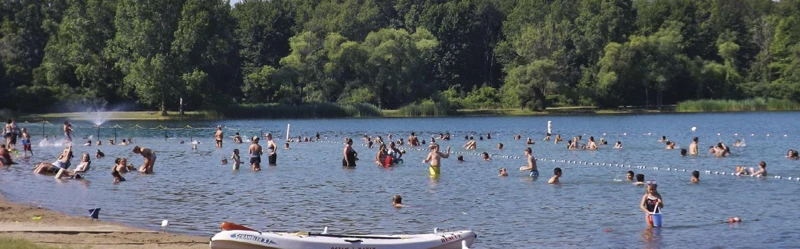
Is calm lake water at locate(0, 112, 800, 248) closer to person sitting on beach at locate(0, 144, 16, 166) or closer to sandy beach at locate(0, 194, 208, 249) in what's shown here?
person sitting on beach at locate(0, 144, 16, 166)

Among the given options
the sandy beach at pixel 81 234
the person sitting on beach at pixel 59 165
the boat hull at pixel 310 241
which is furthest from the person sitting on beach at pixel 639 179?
the person sitting on beach at pixel 59 165

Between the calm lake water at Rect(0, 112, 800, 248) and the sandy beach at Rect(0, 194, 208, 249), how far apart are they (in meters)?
1.25

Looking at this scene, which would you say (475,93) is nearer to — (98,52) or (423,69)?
(423,69)

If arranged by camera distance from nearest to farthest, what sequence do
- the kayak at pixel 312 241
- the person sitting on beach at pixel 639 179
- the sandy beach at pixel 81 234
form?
the kayak at pixel 312 241, the sandy beach at pixel 81 234, the person sitting on beach at pixel 639 179

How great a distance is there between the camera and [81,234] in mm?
19438

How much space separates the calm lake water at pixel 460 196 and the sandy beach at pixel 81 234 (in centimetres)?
125

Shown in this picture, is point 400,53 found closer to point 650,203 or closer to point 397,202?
point 397,202

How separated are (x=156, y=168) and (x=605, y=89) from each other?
74.3 m

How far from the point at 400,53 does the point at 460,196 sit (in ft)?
243

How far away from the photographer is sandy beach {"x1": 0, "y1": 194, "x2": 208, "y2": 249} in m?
18.3

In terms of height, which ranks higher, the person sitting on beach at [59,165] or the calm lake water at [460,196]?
the person sitting on beach at [59,165]

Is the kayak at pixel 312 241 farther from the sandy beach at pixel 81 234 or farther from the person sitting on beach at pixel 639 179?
the person sitting on beach at pixel 639 179

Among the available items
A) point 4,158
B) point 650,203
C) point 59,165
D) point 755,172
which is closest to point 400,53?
point 4,158

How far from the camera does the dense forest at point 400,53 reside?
92.6m
